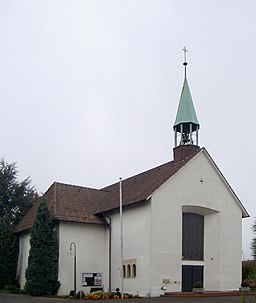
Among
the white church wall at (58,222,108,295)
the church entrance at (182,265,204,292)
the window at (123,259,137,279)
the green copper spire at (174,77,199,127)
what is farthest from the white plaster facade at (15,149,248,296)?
the green copper spire at (174,77,199,127)

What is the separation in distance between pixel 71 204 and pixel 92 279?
604cm

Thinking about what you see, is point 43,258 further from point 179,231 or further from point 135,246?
point 179,231

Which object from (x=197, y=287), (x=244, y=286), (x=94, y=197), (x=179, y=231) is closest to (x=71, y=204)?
(x=94, y=197)

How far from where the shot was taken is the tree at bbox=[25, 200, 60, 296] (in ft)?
116

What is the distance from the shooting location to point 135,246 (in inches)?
1400

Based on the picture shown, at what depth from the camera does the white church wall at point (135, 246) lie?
34.1 m

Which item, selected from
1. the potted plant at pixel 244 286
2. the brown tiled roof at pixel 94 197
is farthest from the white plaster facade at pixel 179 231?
the brown tiled roof at pixel 94 197

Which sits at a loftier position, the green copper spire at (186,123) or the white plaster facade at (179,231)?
the green copper spire at (186,123)

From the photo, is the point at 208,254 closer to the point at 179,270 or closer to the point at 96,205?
the point at 179,270

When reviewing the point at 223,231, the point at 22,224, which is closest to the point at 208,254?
the point at 223,231

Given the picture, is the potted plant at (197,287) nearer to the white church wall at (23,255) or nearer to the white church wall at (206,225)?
the white church wall at (206,225)

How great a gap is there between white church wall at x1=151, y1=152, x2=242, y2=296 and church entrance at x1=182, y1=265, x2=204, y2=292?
1.21 ft

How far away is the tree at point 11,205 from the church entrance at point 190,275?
14787 mm

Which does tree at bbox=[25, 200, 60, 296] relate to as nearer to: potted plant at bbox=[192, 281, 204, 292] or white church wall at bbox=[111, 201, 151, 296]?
white church wall at bbox=[111, 201, 151, 296]
